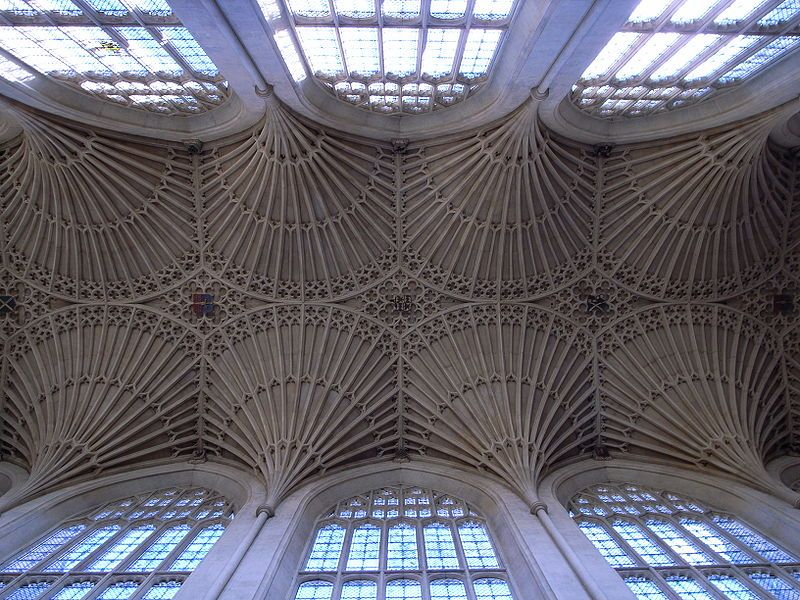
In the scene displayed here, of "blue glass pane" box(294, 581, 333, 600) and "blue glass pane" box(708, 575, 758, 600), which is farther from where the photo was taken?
"blue glass pane" box(294, 581, 333, 600)

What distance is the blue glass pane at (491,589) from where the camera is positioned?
9078mm

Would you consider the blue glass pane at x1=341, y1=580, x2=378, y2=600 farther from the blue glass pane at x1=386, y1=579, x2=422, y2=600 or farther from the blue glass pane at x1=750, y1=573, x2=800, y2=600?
the blue glass pane at x1=750, y1=573, x2=800, y2=600

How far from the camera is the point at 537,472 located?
41.8ft

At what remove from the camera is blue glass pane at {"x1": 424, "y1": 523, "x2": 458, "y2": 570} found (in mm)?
10094

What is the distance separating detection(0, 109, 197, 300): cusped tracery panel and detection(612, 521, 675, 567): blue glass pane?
1194 centimetres

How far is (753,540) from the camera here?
10.9 meters

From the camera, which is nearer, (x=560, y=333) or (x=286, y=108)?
(x=286, y=108)

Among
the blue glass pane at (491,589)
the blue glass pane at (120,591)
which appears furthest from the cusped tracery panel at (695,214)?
the blue glass pane at (120,591)

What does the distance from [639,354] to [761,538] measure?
16.8 feet

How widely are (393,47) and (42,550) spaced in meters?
12.1

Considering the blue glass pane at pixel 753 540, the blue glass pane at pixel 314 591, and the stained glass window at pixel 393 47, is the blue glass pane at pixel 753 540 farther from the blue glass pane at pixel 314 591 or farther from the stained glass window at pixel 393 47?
the stained glass window at pixel 393 47

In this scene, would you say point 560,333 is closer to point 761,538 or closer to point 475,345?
point 475,345

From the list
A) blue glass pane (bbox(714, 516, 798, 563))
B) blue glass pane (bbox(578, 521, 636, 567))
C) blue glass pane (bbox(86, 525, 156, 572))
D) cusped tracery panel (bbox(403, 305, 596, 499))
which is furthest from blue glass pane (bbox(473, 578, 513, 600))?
blue glass pane (bbox(86, 525, 156, 572))

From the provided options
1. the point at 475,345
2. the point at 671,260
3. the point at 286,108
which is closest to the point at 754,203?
the point at 671,260
